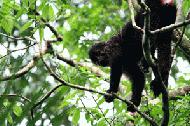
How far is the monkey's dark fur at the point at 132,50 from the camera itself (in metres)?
4.51

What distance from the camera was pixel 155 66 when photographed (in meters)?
3.09

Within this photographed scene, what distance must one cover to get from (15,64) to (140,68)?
3.20 meters

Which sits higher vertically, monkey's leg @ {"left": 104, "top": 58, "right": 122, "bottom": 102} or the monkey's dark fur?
the monkey's dark fur

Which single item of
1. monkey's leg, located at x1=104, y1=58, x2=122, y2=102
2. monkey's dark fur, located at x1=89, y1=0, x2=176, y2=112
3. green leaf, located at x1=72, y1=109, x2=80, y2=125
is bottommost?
green leaf, located at x1=72, y1=109, x2=80, y2=125

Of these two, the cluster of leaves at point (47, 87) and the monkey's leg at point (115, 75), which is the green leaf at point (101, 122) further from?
the monkey's leg at point (115, 75)

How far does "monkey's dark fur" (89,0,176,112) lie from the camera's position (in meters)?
4.51

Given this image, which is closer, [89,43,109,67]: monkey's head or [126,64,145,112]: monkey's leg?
[126,64,145,112]: monkey's leg

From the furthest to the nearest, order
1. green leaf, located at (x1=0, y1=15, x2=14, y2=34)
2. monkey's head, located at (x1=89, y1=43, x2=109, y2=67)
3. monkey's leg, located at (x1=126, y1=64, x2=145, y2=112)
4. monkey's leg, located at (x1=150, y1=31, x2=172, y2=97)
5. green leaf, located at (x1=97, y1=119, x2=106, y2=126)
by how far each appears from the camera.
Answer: monkey's head, located at (x1=89, y1=43, x2=109, y2=67) < monkey's leg, located at (x1=126, y1=64, x2=145, y2=112) < monkey's leg, located at (x1=150, y1=31, x2=172, y2=97) < green leaf, located at (x1=0, y1=15, x2=14, y2=34) < green leaf, located at (x1=97, y1=119, x2=106, y2=126)

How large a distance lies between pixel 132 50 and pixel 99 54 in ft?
2.04

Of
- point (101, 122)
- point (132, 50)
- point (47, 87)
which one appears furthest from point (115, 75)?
point (47, 87)

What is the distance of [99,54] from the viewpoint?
5.67 m

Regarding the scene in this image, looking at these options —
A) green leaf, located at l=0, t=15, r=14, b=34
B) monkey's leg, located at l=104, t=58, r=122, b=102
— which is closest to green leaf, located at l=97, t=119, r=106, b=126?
monkey's leg, located at l=104, t=58, r=122, b=102

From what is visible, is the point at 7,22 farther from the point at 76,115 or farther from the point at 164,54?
the point at 164,54

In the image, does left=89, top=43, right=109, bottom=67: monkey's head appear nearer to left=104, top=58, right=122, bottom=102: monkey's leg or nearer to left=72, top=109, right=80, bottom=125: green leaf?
left=104, top=58, right=122, bottom=102: monkey's leg
